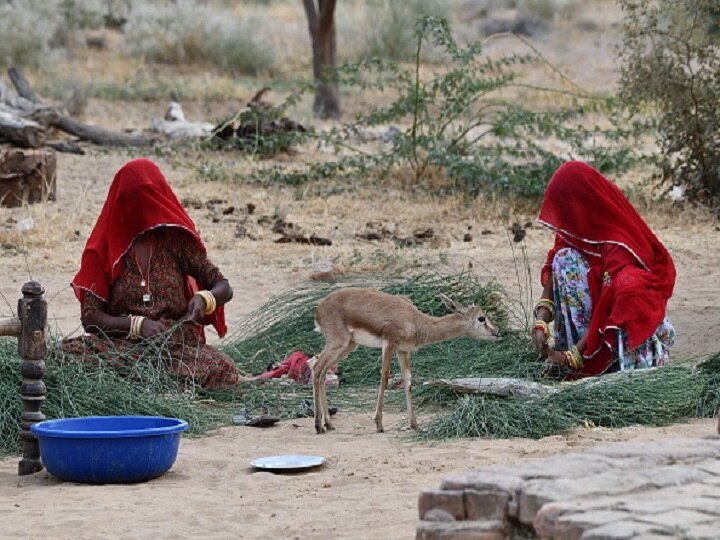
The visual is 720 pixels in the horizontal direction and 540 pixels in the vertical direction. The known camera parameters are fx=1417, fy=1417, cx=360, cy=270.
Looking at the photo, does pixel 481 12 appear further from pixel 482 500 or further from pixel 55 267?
pixel 482 500

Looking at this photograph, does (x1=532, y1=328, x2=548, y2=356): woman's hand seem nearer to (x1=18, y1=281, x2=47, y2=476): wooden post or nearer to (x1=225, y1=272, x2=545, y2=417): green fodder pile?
(x1=225, y1=272, x2=545, y2=417): green fodder pile

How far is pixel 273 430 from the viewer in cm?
720

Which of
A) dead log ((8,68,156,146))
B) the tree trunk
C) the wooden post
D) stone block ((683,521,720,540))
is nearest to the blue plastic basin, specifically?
the wooden post

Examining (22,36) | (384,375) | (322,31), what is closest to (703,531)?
(384,375)

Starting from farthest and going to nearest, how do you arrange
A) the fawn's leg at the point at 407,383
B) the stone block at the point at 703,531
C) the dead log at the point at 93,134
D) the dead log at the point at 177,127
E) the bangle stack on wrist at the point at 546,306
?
1. the dead log at the point at 177,127
2. the dead log at the point at 93,134
3. the bangle stack on wrist at the point at 546,306
4. the fawn's leg at the point at 407,383
5. the stone block at the point at 703,531

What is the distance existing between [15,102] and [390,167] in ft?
16.6

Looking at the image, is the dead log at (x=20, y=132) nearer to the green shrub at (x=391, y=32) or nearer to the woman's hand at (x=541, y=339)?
the woman's hand at (x=541, y=339)

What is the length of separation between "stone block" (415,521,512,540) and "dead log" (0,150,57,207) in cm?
1022

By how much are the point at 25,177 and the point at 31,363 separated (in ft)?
26.6

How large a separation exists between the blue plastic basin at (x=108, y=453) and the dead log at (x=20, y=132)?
1035 centimetres

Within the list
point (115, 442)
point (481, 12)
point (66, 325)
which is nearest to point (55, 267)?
point (66, 325)

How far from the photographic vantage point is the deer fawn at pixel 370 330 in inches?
273

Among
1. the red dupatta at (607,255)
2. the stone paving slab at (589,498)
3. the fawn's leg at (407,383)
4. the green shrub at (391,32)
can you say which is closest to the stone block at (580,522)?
the stone paving slab at (589,498)

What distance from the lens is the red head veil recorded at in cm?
775
